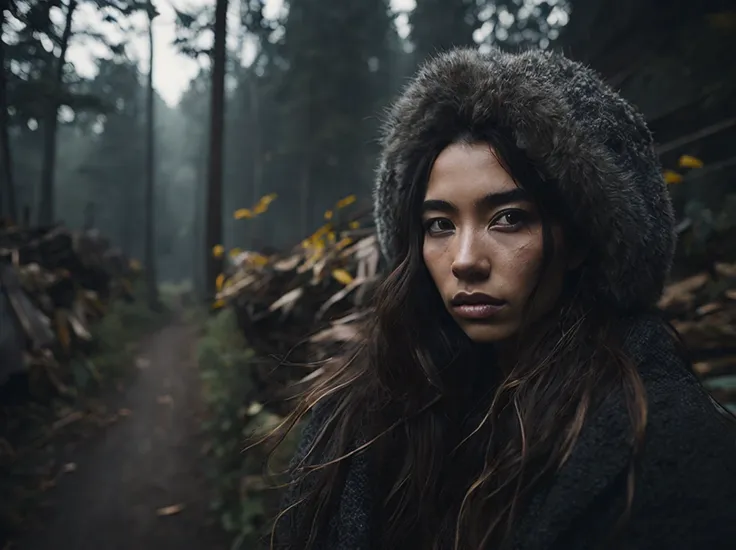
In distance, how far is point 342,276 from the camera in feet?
11.7

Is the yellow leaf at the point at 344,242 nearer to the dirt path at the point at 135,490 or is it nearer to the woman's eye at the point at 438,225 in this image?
the dirt path at the point at 135,490

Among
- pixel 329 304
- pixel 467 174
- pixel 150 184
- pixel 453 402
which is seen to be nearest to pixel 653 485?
pixel 453 402

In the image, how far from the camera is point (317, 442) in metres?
1.65

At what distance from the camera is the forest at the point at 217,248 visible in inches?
78.3

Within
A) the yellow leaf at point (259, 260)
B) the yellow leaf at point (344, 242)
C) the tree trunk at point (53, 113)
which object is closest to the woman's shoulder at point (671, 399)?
the tree trunk at point (53, 113)

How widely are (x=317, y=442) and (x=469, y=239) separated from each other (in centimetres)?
85

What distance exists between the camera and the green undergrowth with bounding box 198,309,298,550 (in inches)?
135

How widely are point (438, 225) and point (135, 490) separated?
2.72m

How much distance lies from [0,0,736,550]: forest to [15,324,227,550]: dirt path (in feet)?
0.06

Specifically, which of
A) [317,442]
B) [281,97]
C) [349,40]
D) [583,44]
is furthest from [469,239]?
[281,97]

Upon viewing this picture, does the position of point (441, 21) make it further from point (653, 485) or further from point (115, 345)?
point (115, 345)

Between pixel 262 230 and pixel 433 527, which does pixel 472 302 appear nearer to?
pixel 433 527

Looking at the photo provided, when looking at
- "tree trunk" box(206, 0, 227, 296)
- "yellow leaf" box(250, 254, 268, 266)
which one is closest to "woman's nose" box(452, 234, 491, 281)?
"yellow leaf" box(250, 254, 268, 266)

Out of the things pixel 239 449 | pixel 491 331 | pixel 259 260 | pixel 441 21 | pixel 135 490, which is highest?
pixel 441 21
